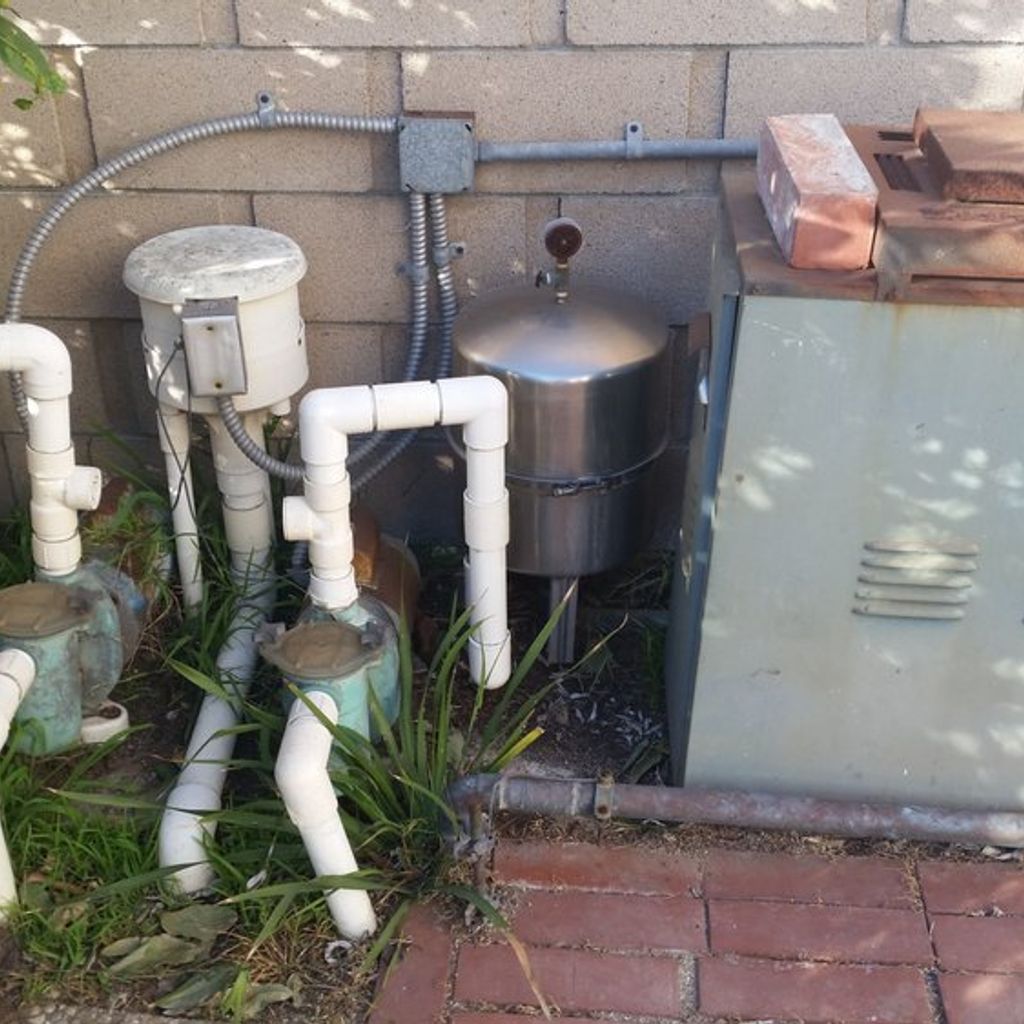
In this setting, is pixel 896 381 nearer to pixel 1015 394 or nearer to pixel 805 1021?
pixel 1015 394

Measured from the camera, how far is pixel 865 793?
2.92m

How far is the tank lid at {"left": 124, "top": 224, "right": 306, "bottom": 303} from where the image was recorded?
9.98 ft

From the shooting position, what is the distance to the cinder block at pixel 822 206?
233 centimetres

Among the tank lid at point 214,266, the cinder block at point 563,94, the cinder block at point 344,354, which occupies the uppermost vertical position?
the cinder block at point 563,94

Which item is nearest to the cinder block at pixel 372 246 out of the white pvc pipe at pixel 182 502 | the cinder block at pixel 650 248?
the cinder block at pixel 650 248

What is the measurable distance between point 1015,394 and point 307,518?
1442 mm

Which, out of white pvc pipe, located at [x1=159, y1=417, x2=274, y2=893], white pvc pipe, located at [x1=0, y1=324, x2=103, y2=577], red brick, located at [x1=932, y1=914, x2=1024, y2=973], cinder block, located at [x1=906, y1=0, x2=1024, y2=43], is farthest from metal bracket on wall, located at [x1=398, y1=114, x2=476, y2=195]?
red brick, located at [x1=932, y1=914, x2=1024, y2=973]

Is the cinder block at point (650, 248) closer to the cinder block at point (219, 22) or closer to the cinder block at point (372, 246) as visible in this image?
the cinder block at point (372, 246)

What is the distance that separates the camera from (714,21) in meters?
3.14

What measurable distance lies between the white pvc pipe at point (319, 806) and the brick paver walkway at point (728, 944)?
0.47 ft

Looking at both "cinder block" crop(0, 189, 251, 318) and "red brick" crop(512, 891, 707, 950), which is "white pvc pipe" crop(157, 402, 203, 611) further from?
"red brick" crop(512, 891, 707, 950)

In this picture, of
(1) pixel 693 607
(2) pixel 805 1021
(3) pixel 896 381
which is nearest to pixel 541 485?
(1) pixel 693 607

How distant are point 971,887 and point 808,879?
35 cm

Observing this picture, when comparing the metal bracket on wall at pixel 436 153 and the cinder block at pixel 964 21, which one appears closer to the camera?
the cinder block at pixel 964 21
